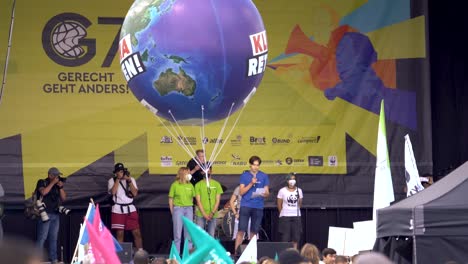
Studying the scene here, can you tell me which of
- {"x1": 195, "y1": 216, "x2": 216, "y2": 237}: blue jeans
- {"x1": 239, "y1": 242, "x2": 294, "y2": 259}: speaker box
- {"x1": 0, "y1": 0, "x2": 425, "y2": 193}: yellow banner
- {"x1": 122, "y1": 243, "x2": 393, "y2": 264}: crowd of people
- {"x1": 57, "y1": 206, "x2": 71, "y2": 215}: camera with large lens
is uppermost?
{"x1": 0, "y1": 0, "x2": 425, "y2": 193}: yellow banner

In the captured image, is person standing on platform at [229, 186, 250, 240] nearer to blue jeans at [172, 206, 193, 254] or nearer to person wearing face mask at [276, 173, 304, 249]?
person wearing face mask at [276, 173, 304, 249]

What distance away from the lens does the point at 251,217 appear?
17.4 m

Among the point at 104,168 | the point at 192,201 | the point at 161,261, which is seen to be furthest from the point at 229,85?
the point at 104,168

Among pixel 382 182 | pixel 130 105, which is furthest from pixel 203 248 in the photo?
pixel 130 105

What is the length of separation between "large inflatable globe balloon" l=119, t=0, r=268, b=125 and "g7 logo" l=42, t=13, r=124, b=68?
25.4 feet

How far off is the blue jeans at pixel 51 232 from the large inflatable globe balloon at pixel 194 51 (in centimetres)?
686

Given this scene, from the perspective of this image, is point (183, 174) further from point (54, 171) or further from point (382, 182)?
point (382, 182)

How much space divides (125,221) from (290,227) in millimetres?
2989

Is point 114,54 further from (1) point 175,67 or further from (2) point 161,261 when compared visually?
(2) point 161,261

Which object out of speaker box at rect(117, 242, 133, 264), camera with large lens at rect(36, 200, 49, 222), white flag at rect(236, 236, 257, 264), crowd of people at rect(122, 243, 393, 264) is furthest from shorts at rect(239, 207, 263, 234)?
white flag at rect(236, 236, 257, 264)

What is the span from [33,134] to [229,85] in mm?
8353

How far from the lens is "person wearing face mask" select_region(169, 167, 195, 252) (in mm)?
17281

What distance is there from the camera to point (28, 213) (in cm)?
1744

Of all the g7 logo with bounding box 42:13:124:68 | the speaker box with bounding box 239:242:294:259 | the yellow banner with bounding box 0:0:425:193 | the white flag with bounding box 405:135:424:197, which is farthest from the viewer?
the g7 logo with bounding box 42:13:124:68
